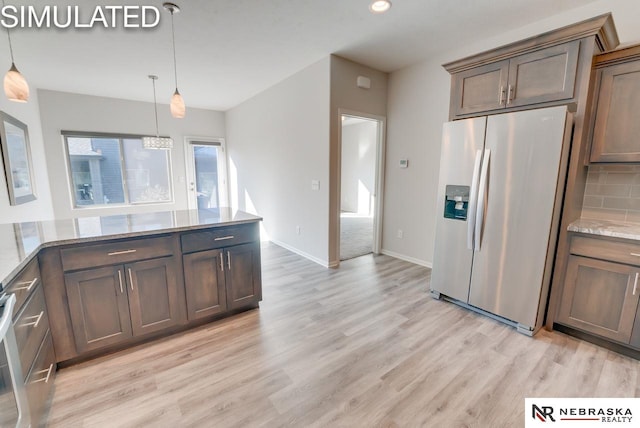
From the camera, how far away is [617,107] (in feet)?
6.66

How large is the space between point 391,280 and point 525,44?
2581 mm

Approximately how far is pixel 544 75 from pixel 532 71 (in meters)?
0.09

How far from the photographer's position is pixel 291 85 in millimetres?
4121

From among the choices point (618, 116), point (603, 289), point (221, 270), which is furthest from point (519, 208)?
point (221, 270)

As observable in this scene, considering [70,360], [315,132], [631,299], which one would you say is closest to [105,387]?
[70,360]

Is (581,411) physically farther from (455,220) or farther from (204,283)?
(204,283)

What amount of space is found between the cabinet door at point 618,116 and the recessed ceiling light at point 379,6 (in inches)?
68.6

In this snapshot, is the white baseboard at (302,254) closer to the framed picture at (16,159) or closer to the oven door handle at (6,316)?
the oven door handle at (6,316)

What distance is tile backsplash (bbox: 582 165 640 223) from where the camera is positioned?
2.21 meters

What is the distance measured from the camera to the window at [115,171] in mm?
5207

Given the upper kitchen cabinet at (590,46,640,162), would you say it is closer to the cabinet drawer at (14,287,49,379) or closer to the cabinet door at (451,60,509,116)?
the cabinet door at (451,60,509,116)

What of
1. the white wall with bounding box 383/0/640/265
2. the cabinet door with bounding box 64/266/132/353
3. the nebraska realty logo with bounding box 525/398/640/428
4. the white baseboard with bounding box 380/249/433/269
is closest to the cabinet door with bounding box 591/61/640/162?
the white wall with bounding box 383/0/640/265

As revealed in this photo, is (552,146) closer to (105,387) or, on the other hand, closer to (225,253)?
(225,253)

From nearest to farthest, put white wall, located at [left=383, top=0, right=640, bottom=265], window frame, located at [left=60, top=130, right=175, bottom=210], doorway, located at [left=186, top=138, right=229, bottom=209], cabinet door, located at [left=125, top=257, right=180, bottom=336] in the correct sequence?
cabinet door, located at [left=125, top=257, right=180, bottom=336]
white wall, located at [left=383, top=0, right=640, bottom=265]
window frame, located at [left=60, top=130, right=175, bottom=210]
doorway, located at [left=186, top=138, right=229, bottom=209]
